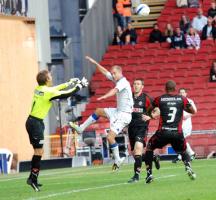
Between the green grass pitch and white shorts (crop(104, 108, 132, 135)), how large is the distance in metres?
0.98

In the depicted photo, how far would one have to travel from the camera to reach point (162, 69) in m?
41.1

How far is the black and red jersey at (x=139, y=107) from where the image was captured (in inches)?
917

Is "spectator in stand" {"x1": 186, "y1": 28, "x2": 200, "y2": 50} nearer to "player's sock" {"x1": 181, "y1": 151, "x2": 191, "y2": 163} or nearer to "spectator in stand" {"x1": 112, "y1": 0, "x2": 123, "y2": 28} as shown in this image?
"spectator in stand" {"x1": 112, "y1": 0, "x2": 123, "y2": 28}

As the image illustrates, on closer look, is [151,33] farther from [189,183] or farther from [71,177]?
[189,183]

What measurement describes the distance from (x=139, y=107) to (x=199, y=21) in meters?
19.1

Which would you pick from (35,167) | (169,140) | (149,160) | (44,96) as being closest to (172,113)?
(169,140)

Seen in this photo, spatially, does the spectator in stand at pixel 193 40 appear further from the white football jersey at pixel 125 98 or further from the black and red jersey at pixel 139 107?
the black and red jersey at pixel 139 107

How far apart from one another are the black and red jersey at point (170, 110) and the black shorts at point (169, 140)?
10 cm

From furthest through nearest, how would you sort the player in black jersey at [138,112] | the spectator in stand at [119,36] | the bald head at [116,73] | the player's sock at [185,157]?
the spectator in stand at [119,36] < the player in black jersey at [138,112] < the bald head at [116,73] < the player's sock at [185,157]

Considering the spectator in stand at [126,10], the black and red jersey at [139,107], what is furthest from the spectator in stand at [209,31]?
the black and red jersey at [139,107]

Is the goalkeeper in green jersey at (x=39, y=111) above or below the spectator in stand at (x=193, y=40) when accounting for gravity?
below

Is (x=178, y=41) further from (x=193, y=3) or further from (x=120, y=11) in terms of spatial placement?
(x=120, y=11)

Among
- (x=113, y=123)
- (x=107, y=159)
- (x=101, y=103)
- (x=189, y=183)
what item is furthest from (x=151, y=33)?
(x=189, y=183)

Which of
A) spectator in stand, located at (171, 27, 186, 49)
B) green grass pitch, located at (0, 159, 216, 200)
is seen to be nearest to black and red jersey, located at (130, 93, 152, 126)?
green grass pitch, located at (0, 159, 216, 200)
